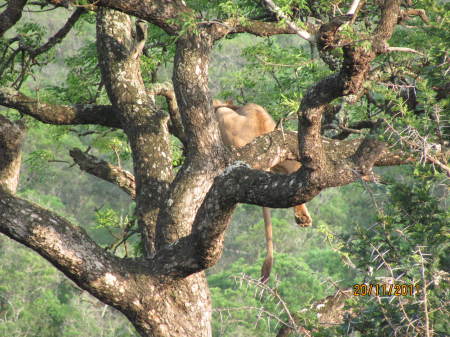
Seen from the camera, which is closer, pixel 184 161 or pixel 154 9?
pixel 154 9

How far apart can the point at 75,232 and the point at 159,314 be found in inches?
29.9

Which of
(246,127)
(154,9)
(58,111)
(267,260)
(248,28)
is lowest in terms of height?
(267,260)

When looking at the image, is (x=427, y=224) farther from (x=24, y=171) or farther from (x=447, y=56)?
(x=24, y=171)

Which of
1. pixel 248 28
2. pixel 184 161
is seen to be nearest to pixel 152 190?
pixel 184 161

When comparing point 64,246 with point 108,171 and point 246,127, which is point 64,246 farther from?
point 246,127

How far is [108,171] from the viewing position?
5.85 meters

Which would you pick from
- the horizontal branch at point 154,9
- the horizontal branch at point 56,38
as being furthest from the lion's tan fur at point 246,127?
the horizontal branch at point 154,9

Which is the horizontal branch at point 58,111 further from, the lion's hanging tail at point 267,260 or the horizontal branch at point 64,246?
the lion's hanging tail at point 267,260

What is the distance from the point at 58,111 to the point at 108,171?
1.98 feet

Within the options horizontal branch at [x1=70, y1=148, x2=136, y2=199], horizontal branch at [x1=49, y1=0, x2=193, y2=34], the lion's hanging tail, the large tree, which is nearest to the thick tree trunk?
the large tree

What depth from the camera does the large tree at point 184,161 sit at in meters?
3.84

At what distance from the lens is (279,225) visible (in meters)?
24.1
